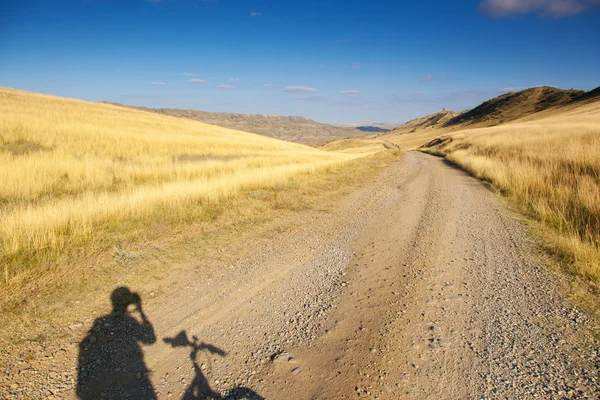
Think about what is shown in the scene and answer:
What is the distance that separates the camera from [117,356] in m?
2.87

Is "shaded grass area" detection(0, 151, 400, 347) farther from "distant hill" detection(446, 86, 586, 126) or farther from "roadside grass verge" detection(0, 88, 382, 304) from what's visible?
"distant hill" detection(446, 86, 586, 126)

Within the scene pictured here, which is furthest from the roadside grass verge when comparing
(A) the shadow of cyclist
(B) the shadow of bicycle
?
(B) the shadow of bicycle

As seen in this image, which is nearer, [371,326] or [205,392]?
[205,392]

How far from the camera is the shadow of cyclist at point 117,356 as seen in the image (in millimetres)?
2511

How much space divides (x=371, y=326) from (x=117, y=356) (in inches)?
102

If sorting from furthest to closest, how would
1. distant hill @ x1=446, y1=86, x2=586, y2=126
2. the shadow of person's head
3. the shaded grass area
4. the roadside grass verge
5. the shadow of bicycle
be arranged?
distant hill @ x1=446, y1=86, x2=586, y2=126 → the roadside grass verge → the shadow of person's head → the shaded grass area → the shadow of bicycle

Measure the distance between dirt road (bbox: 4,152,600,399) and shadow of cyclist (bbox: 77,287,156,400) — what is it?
0.23 feet

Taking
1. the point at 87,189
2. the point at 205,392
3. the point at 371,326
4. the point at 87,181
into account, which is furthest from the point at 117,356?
the point at 87,181

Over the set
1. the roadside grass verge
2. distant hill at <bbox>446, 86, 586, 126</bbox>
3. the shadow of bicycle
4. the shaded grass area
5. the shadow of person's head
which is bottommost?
the shadow of bicycle

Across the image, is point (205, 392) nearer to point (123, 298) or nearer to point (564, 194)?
point (123, 298)

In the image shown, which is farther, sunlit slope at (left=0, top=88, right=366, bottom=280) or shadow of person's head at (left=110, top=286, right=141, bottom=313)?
sunlit slope at (left=0, top=88, right=366, bottom=280)

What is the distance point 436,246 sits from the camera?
217 inches

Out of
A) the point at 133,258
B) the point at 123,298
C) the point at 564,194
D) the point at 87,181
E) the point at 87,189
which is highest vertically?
the point at 564,194

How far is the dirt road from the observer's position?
8.39 ft
